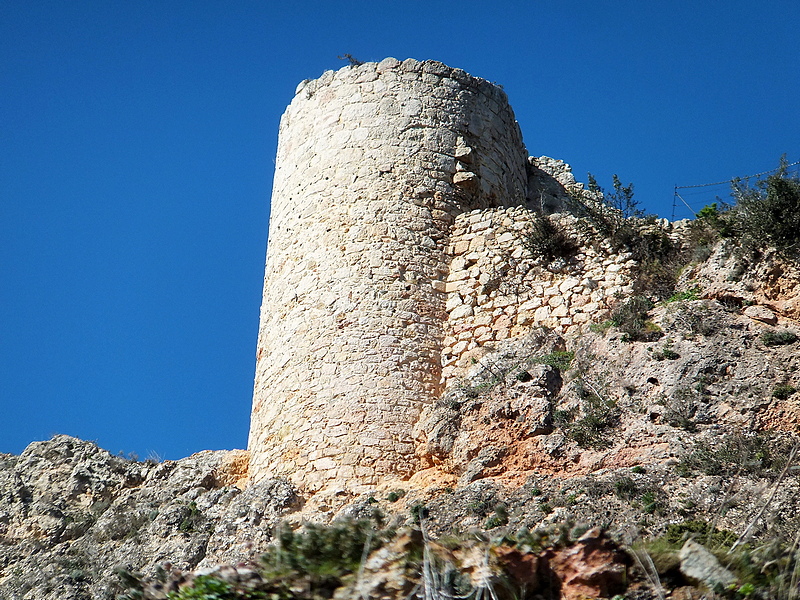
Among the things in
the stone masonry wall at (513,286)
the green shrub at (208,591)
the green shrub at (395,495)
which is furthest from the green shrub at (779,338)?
the green shrub at (208,591)

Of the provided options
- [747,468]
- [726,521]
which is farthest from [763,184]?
[726,521]

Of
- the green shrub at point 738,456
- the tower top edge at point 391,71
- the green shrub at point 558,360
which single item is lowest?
the green shrub at point 738,456

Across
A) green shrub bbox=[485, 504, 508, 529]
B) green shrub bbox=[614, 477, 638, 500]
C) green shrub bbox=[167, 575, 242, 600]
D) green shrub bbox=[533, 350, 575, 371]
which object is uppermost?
green shrub bbox=[533, 350, 575, 371]

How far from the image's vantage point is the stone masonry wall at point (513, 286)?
11836 mm

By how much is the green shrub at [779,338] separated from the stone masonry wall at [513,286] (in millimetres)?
1858

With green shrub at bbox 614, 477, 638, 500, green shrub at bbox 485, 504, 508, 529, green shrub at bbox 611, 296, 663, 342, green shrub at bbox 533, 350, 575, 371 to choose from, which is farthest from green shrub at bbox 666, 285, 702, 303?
green shrub at bbox 485, 504, 508, 529

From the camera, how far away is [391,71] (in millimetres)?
13828

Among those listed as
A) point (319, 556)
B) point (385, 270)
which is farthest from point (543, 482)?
point (319, 556)

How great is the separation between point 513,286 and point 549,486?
124 inches

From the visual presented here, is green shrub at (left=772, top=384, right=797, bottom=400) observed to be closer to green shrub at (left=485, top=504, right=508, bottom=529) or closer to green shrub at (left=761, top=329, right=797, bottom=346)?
green shrub at (left=761, top=329, right=797, bottom=346)

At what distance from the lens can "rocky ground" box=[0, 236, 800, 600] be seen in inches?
257

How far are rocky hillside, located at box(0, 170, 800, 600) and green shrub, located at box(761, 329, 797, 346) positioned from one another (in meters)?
0.02

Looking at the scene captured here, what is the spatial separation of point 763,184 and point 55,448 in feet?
29.7

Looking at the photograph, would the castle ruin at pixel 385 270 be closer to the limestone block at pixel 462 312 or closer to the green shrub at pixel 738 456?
the limestone block at pixel 462 312
